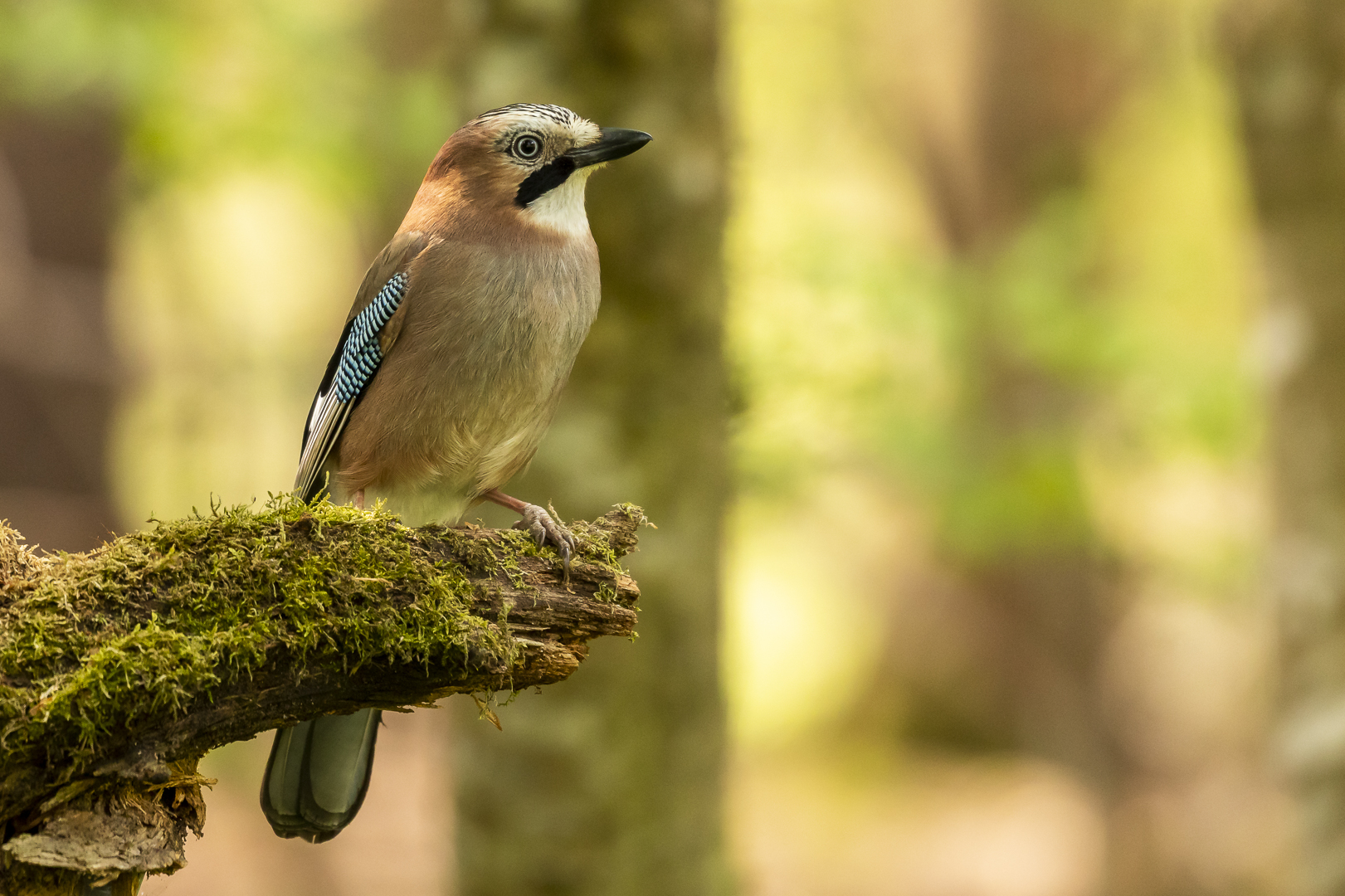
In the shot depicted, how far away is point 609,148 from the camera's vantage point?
12.2 feet

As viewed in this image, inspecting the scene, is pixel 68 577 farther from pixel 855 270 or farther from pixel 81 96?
pixel 81 96

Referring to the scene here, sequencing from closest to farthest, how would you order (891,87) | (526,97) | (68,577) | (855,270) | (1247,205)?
(68,577), (526,97), (1247,205), (855,270), (891,87)

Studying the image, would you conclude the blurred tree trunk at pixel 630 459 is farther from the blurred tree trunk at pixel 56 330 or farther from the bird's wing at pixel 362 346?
the blurred tree trunk at pixel 56 330

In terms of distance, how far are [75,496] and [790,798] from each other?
27.0 ft

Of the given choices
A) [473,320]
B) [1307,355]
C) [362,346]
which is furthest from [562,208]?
[1307,355]

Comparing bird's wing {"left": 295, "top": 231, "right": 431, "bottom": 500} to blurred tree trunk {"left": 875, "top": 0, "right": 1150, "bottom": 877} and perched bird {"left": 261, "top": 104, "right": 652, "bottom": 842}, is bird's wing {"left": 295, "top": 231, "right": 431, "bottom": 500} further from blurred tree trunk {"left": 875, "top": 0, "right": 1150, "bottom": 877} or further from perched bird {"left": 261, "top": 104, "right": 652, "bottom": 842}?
blurred tree trunk {"left": 875, "top": 0, "right": 1150, "bottom": 877}

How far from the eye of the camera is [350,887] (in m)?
10.9

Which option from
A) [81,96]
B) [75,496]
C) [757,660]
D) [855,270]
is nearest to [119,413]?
[75,496]

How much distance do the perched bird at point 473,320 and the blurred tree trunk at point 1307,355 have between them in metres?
3.15

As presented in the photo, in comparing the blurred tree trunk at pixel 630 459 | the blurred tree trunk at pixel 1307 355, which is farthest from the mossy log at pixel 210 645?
the blurred tree trunk at pixel 1307 355

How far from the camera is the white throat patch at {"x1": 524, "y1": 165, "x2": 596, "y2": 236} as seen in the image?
3.85 meters

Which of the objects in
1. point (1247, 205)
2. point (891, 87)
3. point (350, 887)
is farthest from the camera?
point (891, 87)

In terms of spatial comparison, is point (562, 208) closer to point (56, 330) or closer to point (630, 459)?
point (630, 459)

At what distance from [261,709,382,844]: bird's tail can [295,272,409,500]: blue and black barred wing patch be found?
871mm
